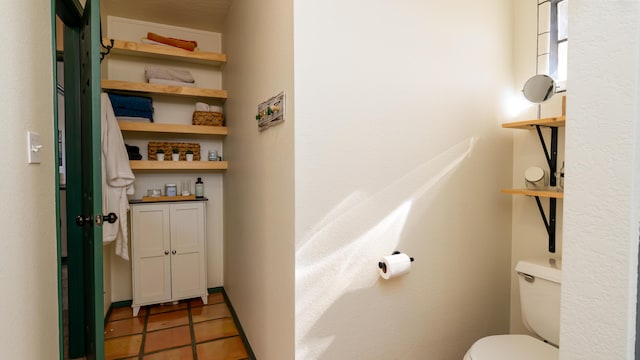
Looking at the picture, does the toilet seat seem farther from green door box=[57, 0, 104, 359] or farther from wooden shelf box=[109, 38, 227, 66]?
wooden shelf box=[109, 38, 227, 66]

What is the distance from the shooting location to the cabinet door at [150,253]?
8.74 feet

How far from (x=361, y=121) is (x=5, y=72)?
129 centimetres

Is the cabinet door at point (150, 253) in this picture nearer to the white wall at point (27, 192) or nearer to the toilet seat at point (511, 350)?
the white wall at point (27, 192)

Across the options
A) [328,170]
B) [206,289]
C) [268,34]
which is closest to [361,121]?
[328,170]

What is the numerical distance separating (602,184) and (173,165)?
2.74 metres

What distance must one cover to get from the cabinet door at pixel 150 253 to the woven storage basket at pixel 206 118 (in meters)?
0.80

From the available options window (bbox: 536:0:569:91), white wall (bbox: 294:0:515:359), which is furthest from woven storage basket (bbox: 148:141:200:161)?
window (bbox: 536:0:569:91)

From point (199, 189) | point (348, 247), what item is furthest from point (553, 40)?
point (199, 189)

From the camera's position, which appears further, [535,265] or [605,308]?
[535,265]

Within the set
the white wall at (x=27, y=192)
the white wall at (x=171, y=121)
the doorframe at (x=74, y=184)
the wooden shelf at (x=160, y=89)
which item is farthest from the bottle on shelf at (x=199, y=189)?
the white wall at (x=27, y=192)

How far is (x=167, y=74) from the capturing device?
107 inches

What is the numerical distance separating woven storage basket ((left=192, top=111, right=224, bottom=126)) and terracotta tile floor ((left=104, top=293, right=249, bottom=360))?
1646mm

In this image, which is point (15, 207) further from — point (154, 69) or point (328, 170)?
point (154, 69)

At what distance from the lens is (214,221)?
125 inches
